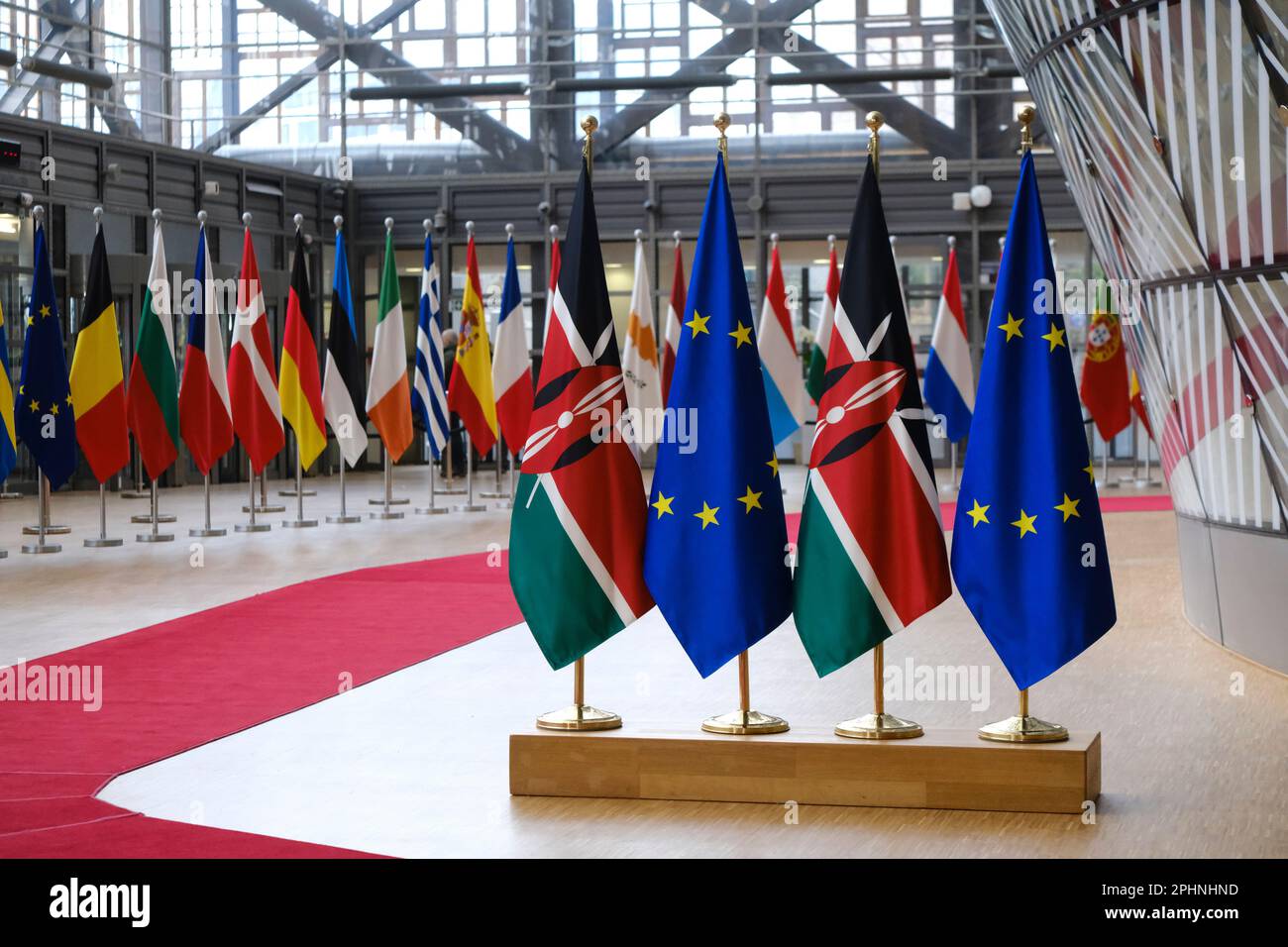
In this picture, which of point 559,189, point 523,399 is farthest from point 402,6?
point 523,399

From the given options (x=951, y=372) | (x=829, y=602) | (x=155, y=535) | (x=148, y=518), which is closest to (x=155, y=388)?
(x=155, y=535)

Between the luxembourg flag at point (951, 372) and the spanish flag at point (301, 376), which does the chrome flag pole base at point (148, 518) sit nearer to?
the spanish flag at point (301, 376)

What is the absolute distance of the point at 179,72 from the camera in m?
22.0

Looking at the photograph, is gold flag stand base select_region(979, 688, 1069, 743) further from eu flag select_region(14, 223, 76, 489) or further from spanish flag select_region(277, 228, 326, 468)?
spanish flag select_region(277, 228, 326, 468)

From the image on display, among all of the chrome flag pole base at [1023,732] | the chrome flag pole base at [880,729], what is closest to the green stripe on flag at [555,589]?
the chrome flag pole base at [880,729]

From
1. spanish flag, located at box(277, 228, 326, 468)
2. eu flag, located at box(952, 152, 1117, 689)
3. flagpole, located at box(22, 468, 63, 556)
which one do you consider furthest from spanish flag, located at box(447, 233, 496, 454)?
eu flag, located at box(952, 152, 1117, 689)

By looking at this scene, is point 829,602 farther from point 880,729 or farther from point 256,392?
point 256,392

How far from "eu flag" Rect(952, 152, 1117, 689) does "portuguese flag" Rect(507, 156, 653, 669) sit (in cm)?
100

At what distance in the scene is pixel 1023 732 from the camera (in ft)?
14.3

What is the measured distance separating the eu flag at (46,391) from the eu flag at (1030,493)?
887 centimetres

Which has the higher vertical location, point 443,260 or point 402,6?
point 402,6
